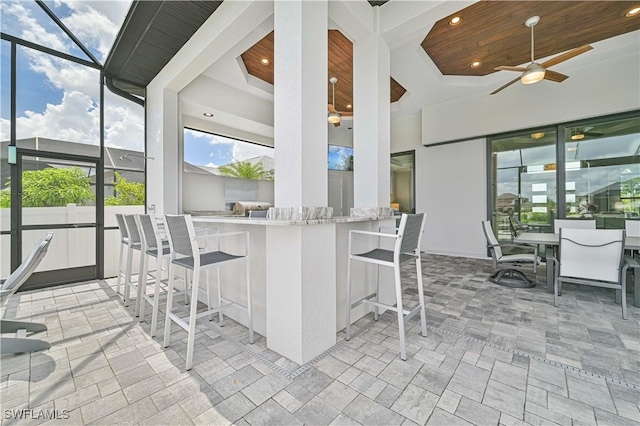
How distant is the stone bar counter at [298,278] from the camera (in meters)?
1.85

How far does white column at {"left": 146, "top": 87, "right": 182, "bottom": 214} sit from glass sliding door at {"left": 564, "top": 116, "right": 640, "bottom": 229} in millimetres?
6897

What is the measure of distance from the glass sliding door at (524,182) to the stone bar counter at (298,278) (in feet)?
15.2

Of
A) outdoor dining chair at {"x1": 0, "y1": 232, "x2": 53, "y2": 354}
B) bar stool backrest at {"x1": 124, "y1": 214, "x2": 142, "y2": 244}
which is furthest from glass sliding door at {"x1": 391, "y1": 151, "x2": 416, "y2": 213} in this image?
outdoor dining chair at {"x1": 0, "y1": 232, "x2": 53, "y2": 354}

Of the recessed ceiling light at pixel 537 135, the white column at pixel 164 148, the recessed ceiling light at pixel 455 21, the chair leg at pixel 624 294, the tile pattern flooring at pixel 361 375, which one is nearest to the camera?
the tile pattern flooring at pixel 361 375

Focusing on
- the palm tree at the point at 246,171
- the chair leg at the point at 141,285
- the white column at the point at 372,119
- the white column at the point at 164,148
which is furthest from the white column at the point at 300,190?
the palm tree at the point at 246,171

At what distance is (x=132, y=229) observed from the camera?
2.97m

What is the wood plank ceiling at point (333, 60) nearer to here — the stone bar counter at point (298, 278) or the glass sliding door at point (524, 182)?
the glass sliding door at point (524, 182)

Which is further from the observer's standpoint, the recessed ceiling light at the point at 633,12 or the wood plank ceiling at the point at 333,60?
the wood plank ceiling at the point at 333,60

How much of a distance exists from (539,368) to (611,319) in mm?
1561

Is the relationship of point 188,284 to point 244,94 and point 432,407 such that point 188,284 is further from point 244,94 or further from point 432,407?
point 244,94

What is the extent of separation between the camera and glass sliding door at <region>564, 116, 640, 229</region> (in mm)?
4156

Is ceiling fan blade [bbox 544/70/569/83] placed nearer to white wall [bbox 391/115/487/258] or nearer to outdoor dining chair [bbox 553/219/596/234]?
white wall [bbox 391/115/487/258]

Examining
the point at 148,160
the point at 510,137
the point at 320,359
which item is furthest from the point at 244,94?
the point at 510,137

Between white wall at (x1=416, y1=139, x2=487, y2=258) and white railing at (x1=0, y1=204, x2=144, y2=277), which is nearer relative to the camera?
white railing at (x1=0, y1=204, x2=144, y2=277)
